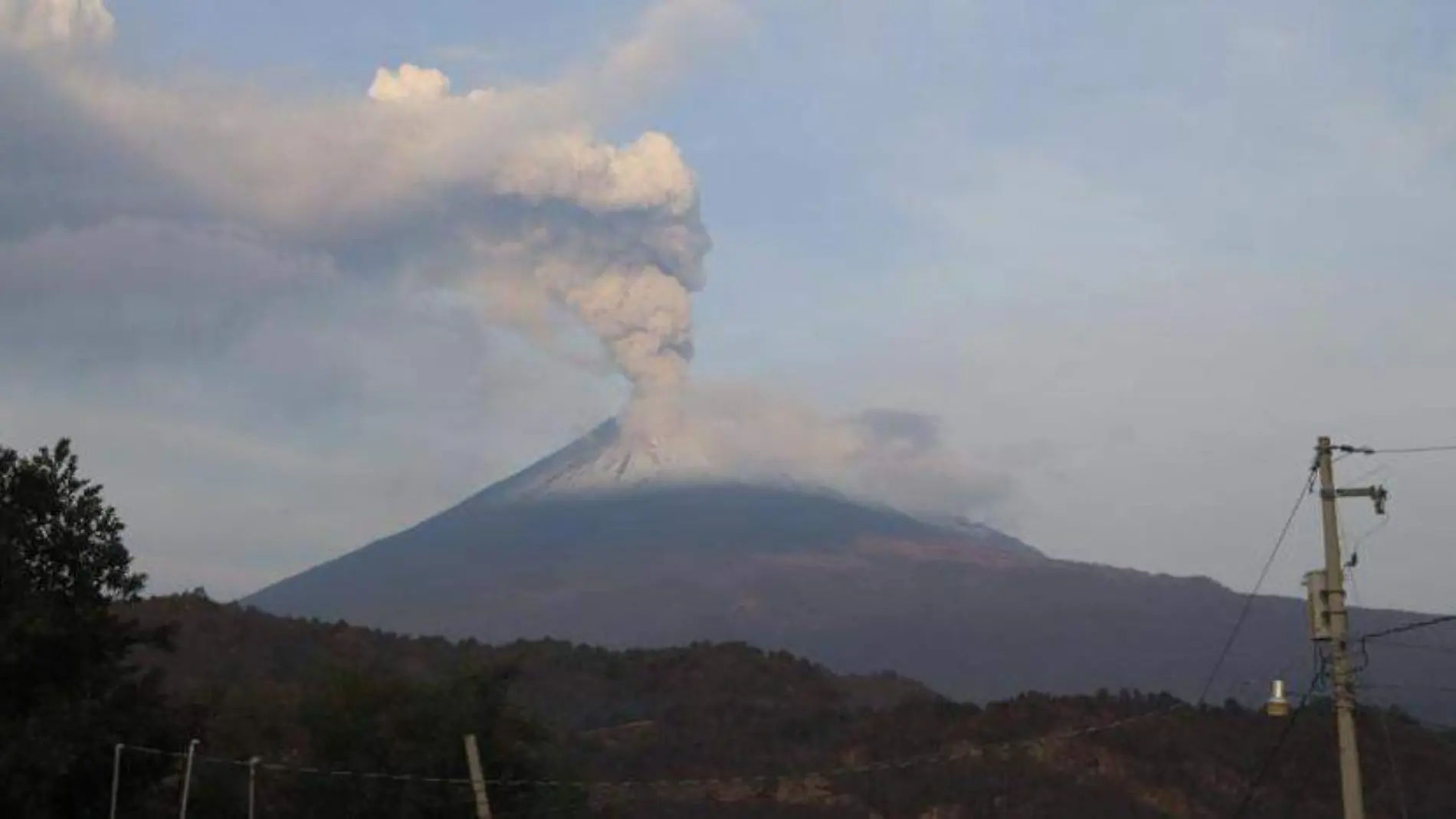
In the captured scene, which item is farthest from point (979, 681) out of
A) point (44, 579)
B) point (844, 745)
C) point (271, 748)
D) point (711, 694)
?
point (44, 579)

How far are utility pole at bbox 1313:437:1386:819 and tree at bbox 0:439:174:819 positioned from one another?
2259 cm

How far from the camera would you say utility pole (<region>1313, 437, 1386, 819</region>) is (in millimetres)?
21562

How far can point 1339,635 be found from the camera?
71.9 ft

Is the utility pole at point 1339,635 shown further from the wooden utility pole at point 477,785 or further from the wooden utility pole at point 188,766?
the wooden utility pole at point 188,766

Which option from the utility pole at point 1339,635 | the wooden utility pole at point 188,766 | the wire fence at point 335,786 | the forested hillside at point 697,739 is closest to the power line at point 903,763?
the forested hillside at point 697,739

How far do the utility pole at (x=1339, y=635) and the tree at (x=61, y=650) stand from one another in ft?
74.1

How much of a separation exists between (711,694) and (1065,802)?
30.6 m

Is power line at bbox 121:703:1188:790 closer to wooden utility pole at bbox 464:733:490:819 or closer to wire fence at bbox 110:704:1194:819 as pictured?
wire fence at bbox 110:704:1194:819

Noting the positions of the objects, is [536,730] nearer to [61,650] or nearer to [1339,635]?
[61,650]

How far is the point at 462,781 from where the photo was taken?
43844 millimetres

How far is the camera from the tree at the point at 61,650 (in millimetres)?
33625

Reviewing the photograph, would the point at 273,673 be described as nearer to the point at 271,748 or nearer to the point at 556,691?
the point at 556,691

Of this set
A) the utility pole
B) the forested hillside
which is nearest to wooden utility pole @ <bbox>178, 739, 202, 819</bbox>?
the forested hillside

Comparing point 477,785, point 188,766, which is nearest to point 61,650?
point 188,766
